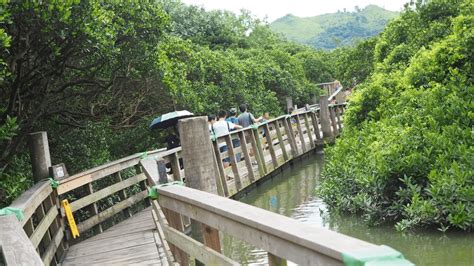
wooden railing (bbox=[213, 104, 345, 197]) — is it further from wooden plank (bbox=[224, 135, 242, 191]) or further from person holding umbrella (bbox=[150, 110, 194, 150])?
person holding umbrella (bbox=[150, 110, 194, 150])

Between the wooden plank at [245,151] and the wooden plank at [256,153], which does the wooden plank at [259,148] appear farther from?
the wooden plank at [245,151]

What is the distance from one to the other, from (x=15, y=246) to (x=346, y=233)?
5.52 meters

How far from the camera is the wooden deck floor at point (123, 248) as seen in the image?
5.93 m

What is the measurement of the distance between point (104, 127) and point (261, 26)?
40.6 metres

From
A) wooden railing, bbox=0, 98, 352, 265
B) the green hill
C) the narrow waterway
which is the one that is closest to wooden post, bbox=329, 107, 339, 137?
wooden railing, bbox=0, 98, 352, 265

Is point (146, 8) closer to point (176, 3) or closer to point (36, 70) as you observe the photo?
point (36, 70)

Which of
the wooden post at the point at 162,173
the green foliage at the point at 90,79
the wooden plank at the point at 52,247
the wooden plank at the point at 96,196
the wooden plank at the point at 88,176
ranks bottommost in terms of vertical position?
the wooden plank at the point at 52,247

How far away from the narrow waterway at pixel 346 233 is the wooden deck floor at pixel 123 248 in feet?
4.09

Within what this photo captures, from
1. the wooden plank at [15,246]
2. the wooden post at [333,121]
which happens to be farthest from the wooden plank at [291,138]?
the wooden plank at [15,246]

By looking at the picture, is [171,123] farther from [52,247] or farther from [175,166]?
[52,247]

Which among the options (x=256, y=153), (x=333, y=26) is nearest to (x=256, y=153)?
(x=256, y=153)

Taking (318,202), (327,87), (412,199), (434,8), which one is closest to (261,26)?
(327,87)

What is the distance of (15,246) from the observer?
10.6 feet

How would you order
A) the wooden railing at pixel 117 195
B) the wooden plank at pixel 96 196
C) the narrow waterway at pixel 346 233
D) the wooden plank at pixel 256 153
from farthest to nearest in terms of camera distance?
the wooden plank at pixel 256 153, the wooden plank at pixel 96 196, the narrow waterway at pixel 346 233, the wooden railing at pixel 117 195
